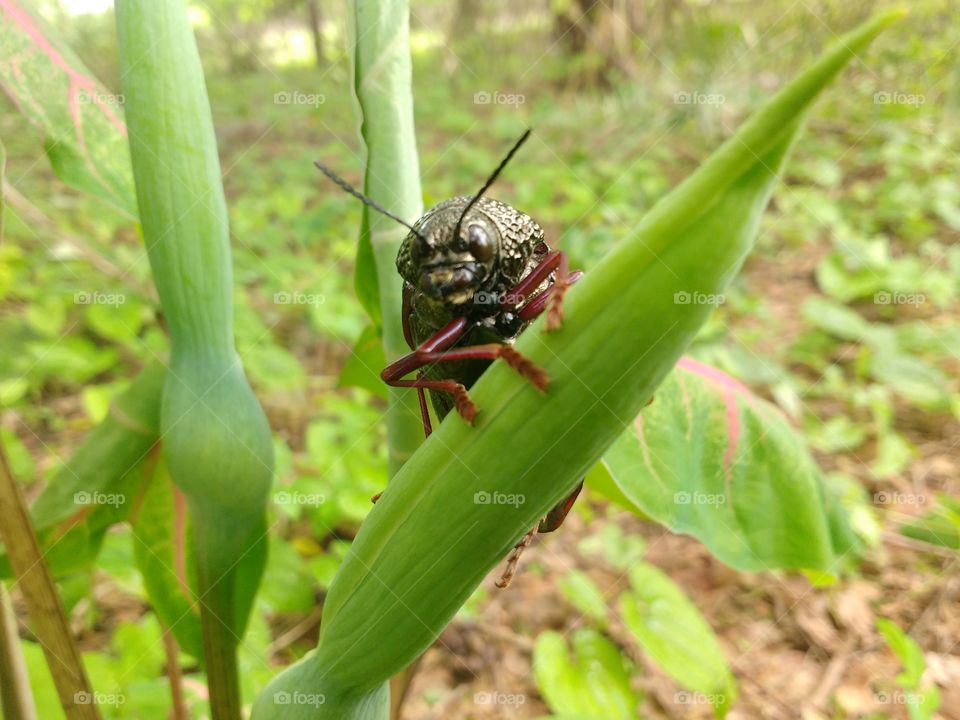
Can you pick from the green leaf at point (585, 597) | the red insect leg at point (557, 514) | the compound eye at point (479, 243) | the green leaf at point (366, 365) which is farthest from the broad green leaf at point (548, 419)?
the green leaf at point (585, 597)

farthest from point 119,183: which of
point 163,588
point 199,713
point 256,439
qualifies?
point 199,713

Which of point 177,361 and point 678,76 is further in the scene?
point 678,76

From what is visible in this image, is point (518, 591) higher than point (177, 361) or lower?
lower

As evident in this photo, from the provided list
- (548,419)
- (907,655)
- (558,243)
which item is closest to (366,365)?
(548,419)

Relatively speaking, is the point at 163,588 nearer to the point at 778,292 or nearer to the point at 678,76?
the point at 778,292

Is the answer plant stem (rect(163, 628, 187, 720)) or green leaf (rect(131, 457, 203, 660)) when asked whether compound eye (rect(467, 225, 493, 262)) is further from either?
plant stem (rect(163, 628, 187, 720))
